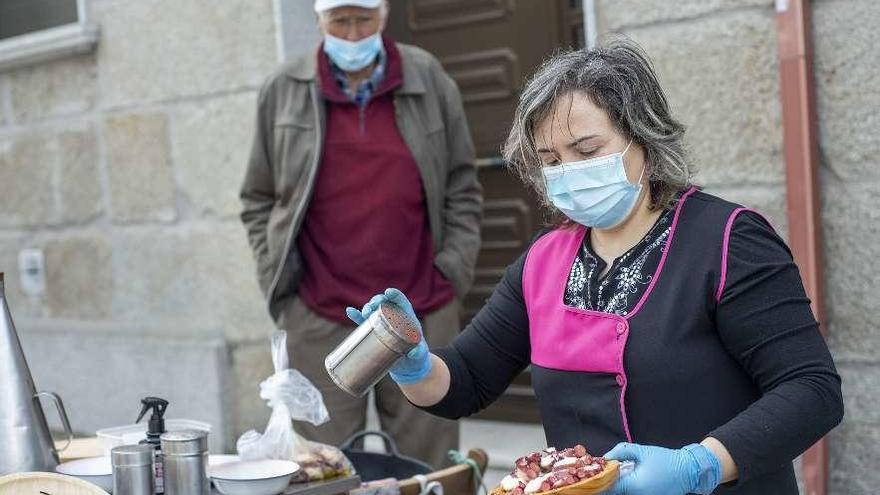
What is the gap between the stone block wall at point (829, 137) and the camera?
355cm

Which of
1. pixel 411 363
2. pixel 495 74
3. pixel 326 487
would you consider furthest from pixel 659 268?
pixel 495 74

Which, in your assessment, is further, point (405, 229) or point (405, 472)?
point (405, 229)

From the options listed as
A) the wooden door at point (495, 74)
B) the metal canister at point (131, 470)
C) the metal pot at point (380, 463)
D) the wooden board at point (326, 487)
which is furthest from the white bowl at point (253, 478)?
the wooden door at point (495, 74)

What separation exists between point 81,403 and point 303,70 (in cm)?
275

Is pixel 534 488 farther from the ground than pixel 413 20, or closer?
closer

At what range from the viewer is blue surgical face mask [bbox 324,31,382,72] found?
3828mm

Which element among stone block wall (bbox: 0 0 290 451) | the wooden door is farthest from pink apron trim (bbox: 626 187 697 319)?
stone block wall (bbox: 0 0 290 451)

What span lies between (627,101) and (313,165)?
1.74 m

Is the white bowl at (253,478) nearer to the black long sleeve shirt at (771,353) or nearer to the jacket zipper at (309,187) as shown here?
the black long sleeve shirt at (771,353)

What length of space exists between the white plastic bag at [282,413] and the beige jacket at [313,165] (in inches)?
43.6

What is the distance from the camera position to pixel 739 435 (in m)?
2.01

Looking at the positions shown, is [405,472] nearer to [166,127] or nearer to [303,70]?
[303,70]

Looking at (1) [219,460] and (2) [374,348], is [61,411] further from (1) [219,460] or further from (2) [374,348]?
(2) [374,348]

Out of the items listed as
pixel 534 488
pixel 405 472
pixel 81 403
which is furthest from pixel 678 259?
pixel 81 403
